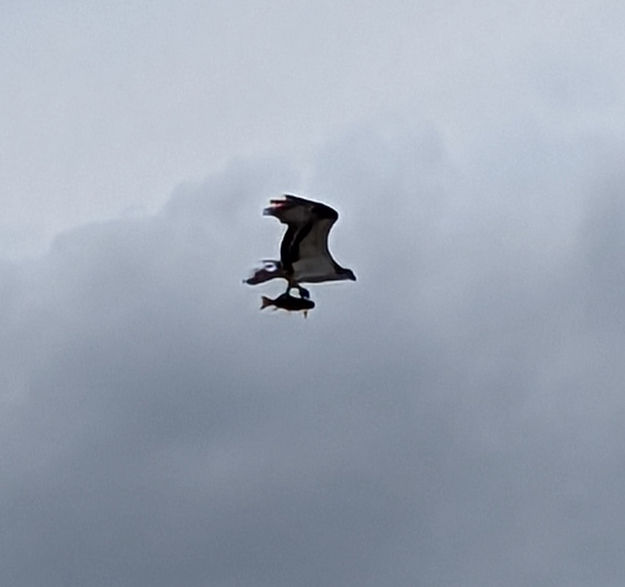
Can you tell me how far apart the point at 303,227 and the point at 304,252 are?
1054 mm

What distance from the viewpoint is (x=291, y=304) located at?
192125mm

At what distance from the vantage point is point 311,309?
191875 millimetres

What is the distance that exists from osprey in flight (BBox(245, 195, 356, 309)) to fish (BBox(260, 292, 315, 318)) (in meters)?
0.27

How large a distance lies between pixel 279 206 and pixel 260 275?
385cm

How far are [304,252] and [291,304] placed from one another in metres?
1.87

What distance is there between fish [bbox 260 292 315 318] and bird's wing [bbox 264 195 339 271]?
1045 mm

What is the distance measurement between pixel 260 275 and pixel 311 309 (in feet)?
7.20

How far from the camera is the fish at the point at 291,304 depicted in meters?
192

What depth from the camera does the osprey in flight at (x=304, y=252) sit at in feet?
624

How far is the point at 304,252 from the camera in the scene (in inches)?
7549

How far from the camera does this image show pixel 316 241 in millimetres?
191250

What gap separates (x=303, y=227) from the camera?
191 meters

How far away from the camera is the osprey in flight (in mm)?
190250

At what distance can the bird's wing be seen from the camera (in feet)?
622
